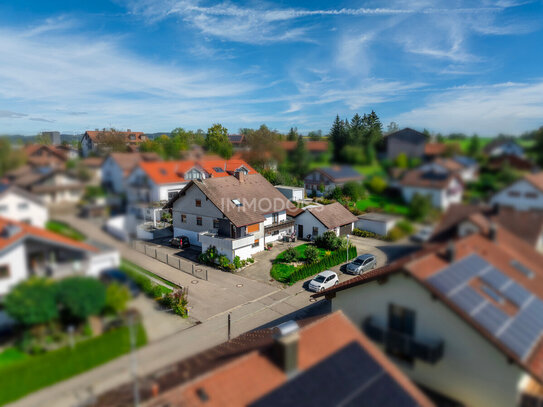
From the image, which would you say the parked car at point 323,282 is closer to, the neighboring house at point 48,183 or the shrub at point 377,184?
the shrub at point 377,184

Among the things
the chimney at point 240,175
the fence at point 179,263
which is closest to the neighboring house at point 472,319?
the chimney at point 240,175

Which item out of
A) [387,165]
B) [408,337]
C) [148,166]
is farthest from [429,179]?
[148,166]

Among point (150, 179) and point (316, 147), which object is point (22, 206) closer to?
point (150, 179)

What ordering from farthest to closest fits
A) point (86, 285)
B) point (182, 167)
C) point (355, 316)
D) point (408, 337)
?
point (355, 316) → point (182, 167) → point (408, 337) → point (86, 285)

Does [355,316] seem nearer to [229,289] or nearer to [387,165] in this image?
[387,165]

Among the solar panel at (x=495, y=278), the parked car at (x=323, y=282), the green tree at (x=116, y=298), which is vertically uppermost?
the green tree at (x=116, y=298)

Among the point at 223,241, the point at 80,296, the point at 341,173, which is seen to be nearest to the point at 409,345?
the point at 341,173

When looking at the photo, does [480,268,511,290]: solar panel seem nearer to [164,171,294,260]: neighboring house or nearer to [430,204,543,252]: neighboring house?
[430,204,543,252]: neighboring house
